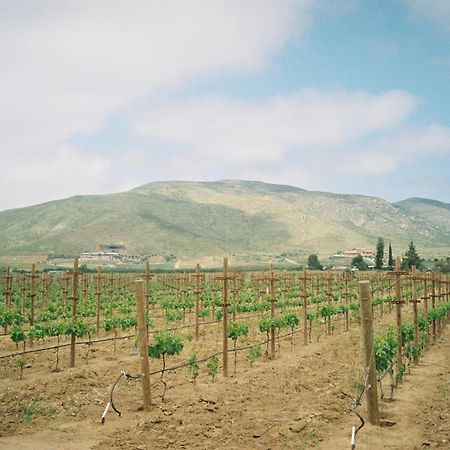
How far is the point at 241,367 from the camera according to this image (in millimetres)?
17453

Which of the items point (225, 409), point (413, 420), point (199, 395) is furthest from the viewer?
point (199, 395)

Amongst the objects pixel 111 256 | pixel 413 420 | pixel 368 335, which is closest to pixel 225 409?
pixel 368 335

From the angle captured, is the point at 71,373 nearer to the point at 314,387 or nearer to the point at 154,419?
the point at 154,419

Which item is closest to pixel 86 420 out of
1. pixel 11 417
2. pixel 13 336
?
pixel 11 417

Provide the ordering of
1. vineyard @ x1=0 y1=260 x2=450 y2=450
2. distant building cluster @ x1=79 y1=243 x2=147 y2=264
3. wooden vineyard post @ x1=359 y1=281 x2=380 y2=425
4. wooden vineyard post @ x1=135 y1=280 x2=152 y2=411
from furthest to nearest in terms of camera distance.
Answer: distant building cluster @ x1=79 y1=243 x2=147 y2=264 → wooden vineyard post @ x1=135 y1=280 x2=152 y2=411 → vineyard @ x1=0 y1=260 x2=450 y2=450 → wooden vineyard post @ x1=359 y1=281 x2=380 y2=425

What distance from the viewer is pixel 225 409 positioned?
37.9 ft

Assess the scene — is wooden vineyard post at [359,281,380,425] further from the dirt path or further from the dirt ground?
the dirt ground

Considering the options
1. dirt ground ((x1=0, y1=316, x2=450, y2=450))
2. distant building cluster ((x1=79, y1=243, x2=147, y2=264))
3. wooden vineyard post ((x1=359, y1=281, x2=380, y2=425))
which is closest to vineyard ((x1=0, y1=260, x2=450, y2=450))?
dirt ground ((x1=0, y1=316, x2=450, y2=450))

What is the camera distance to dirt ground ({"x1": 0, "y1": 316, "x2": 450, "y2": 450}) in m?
9.60

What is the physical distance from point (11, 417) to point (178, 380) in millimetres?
5152

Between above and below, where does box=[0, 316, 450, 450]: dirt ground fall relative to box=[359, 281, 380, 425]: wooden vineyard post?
below

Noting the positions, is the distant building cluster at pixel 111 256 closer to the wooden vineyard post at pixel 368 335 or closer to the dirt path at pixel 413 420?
the dirt path at pixel 413 420

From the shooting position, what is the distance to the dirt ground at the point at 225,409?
9.60 meters

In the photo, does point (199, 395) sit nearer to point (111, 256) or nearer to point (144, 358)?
point (144, 358)
